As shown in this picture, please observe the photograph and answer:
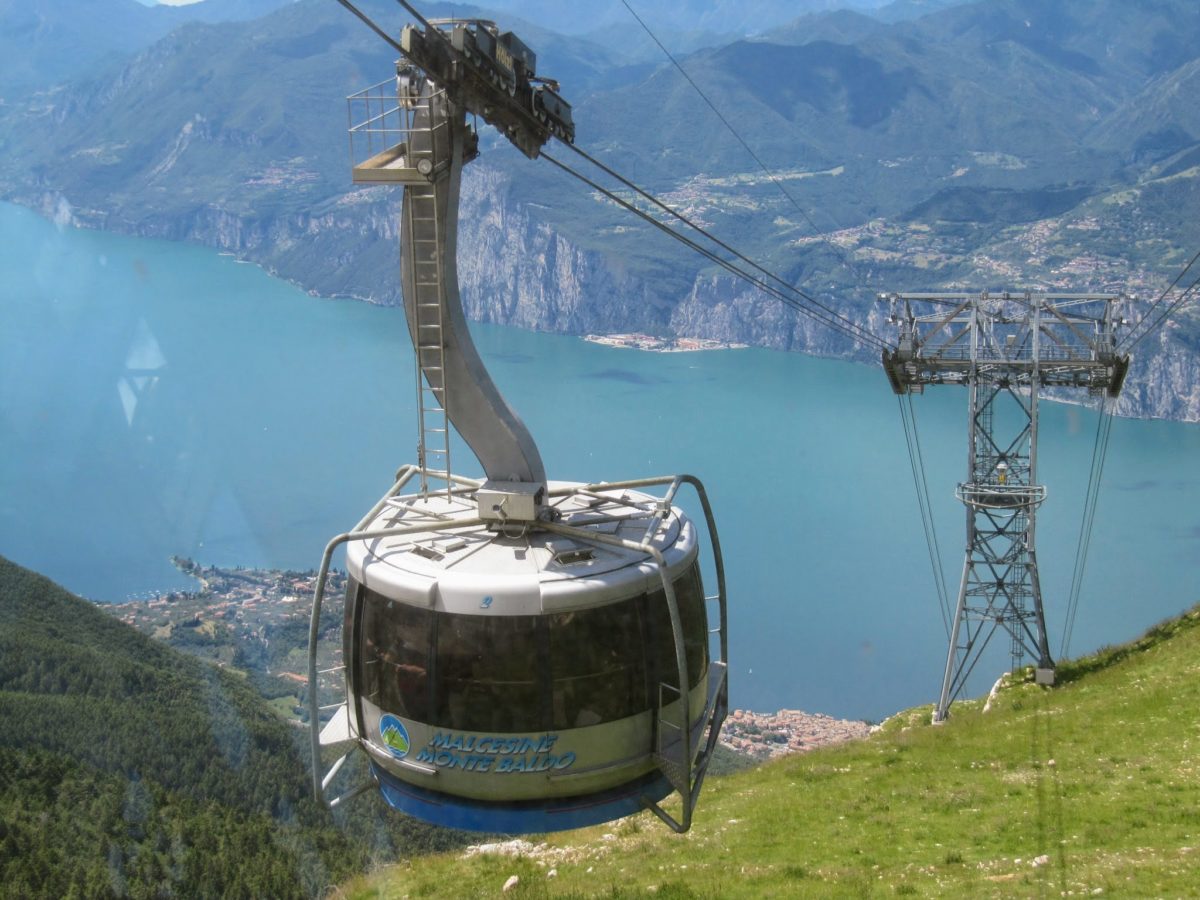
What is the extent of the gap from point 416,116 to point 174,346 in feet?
254

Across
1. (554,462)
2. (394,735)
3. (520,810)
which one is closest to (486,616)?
(394,735)

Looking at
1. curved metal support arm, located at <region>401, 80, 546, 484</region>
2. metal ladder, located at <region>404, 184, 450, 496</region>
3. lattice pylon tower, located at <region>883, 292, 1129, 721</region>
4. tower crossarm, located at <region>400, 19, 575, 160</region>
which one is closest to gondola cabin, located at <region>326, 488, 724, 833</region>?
curved metal support arm, located at <region>401, 80, 546, 484</region>

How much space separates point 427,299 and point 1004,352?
12.3 m

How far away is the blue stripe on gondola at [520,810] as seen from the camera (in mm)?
5156

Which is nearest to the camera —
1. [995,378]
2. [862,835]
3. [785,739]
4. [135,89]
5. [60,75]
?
[862,835]

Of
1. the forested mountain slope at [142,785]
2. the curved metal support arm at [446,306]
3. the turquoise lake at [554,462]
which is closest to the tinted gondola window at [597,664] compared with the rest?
the curved metal support arm at [446,306]

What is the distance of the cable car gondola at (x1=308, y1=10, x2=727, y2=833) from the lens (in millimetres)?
4941

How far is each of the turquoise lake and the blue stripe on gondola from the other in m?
39.7

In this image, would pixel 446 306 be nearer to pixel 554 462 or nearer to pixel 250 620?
pixel 250 620

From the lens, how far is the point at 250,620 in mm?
50938

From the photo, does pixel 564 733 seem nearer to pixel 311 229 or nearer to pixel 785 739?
pixel 785 739

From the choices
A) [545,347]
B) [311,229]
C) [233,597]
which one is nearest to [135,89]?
[311,229]

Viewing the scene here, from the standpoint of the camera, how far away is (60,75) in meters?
153

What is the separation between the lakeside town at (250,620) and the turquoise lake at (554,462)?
1.01 meters
